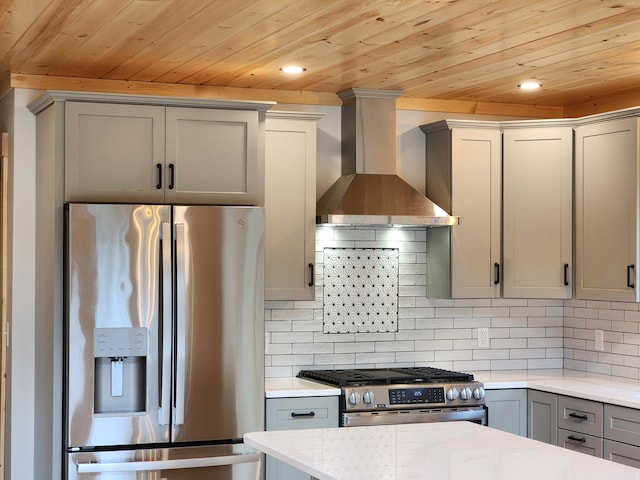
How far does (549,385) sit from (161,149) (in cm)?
239

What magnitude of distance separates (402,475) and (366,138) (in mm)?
2843

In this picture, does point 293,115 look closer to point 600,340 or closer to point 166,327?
point 166,327

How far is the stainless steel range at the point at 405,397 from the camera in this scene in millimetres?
4789

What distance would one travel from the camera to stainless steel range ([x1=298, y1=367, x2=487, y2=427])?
15.7 feet

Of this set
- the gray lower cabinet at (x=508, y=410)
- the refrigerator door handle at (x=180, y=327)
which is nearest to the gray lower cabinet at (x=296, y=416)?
Result: the refrigerator door handle at (x=180, y=327)

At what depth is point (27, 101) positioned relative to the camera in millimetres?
4734

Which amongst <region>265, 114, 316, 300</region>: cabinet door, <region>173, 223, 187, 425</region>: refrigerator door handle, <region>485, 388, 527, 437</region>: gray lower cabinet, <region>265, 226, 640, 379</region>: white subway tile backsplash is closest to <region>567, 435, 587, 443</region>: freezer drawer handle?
<region>485, 388, 527, 437</region>: gray lower cabinet

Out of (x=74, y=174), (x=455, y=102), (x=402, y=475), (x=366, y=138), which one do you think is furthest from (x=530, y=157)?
(x=402, y=475)

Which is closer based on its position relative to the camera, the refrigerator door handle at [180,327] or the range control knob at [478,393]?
the refrigerator door handle at [180,327]

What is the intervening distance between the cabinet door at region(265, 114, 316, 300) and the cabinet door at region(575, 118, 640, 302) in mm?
1499

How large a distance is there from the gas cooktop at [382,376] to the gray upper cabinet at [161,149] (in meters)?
1.04

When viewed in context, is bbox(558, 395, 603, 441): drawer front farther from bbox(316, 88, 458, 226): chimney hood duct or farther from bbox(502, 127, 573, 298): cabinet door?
bbox(316, 88, 458, 226): chimney hood duct

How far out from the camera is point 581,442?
473 cm

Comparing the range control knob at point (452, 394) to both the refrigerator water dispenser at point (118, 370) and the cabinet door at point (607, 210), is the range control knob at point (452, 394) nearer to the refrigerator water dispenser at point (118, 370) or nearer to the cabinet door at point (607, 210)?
the cabinet door at point (607, 210)
